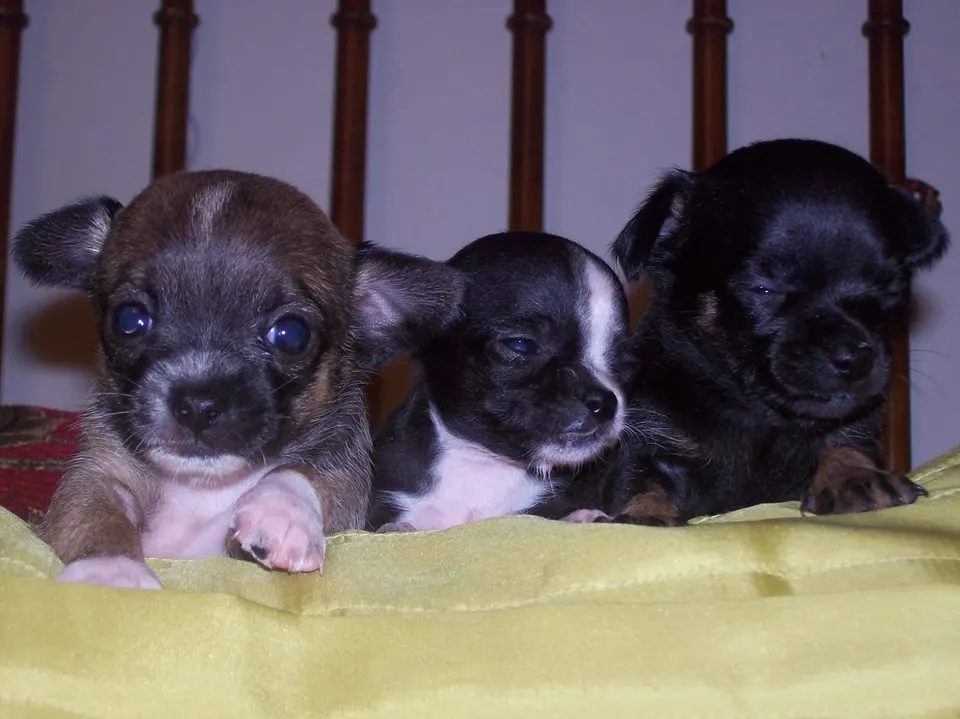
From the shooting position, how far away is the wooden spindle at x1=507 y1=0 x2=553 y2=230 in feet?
13.1

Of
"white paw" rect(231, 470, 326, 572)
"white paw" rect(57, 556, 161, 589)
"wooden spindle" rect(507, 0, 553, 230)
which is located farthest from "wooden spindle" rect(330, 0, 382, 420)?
"white paw" rect(57, 556, 161, 589)

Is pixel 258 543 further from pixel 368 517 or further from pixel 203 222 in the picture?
pixel 368 517

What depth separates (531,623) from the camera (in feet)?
4.65

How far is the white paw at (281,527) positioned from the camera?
1771 mm

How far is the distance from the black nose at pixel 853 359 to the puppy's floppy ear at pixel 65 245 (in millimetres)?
1675

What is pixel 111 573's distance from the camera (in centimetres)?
176

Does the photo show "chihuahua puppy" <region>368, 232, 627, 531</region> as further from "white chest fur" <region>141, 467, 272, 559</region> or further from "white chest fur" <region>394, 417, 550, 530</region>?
"white chest fur" <region>141, 467, 272, 559</region>

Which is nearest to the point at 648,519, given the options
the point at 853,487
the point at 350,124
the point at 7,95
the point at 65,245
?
the point at 853,487

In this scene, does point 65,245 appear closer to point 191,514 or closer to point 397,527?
point 191,514

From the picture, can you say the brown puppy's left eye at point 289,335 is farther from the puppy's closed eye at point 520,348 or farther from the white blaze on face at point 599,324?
the white blaze on face at point 599,324

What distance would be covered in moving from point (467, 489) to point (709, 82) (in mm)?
2111

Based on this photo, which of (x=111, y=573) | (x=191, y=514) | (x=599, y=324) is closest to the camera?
(x=111, y=573)

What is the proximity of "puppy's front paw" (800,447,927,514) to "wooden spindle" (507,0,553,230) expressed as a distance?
180 cm

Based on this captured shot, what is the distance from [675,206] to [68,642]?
2030 millimetres
